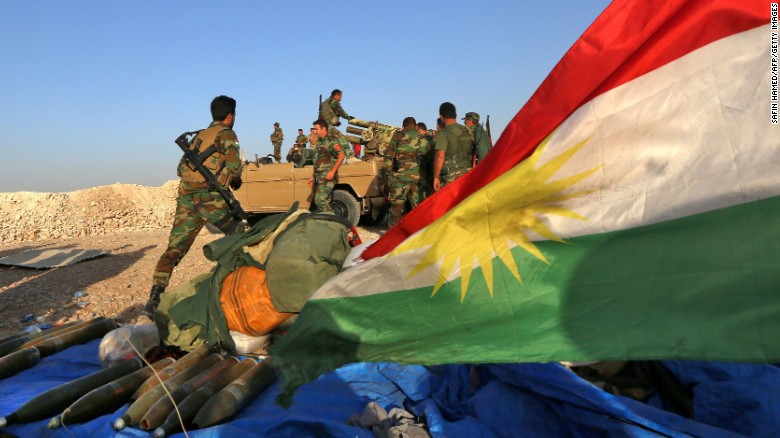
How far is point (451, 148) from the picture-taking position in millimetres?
8430

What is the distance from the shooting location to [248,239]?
A: 3.71 meters

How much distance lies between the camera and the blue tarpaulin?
2033mm

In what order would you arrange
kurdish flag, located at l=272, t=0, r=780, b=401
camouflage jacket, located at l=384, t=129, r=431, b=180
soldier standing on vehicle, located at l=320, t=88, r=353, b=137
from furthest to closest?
soldier standing on vehicle, located at l=320, t=88, r=353, b=137 < camouflage jacket, located at l=384, t=129, r=431, b=180 < kurdish flag, located at l=272, t=0, r=780, b=401

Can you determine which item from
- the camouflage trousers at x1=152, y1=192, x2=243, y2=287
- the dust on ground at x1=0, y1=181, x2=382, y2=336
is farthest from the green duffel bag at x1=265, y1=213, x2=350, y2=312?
the dust on ground at x1=0, y1=181, x2=382, y2=336

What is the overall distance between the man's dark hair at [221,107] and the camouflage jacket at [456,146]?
12.1ft

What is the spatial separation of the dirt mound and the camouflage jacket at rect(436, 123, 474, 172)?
10.1 m

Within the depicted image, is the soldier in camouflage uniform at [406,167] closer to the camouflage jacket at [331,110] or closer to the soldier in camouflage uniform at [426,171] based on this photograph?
the soldier in camouflage uniform at [426,171]

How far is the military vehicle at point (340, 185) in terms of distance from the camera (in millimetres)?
10094

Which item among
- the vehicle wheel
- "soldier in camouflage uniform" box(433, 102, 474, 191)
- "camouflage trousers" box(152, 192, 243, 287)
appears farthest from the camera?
the vehicle wheel

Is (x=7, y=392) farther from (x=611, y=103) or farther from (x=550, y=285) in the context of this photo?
(x=611, y=103)

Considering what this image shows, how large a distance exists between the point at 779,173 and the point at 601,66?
0.72 m

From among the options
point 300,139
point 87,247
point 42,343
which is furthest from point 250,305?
point 300,139

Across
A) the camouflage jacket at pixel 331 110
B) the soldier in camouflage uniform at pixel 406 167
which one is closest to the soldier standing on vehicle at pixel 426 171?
the soldier in camouflage uniform at pixel 406 167

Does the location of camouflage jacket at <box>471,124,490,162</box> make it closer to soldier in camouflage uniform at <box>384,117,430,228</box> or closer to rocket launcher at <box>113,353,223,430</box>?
soldier in camouflage uniform at <box>384,117,430,228</box>
